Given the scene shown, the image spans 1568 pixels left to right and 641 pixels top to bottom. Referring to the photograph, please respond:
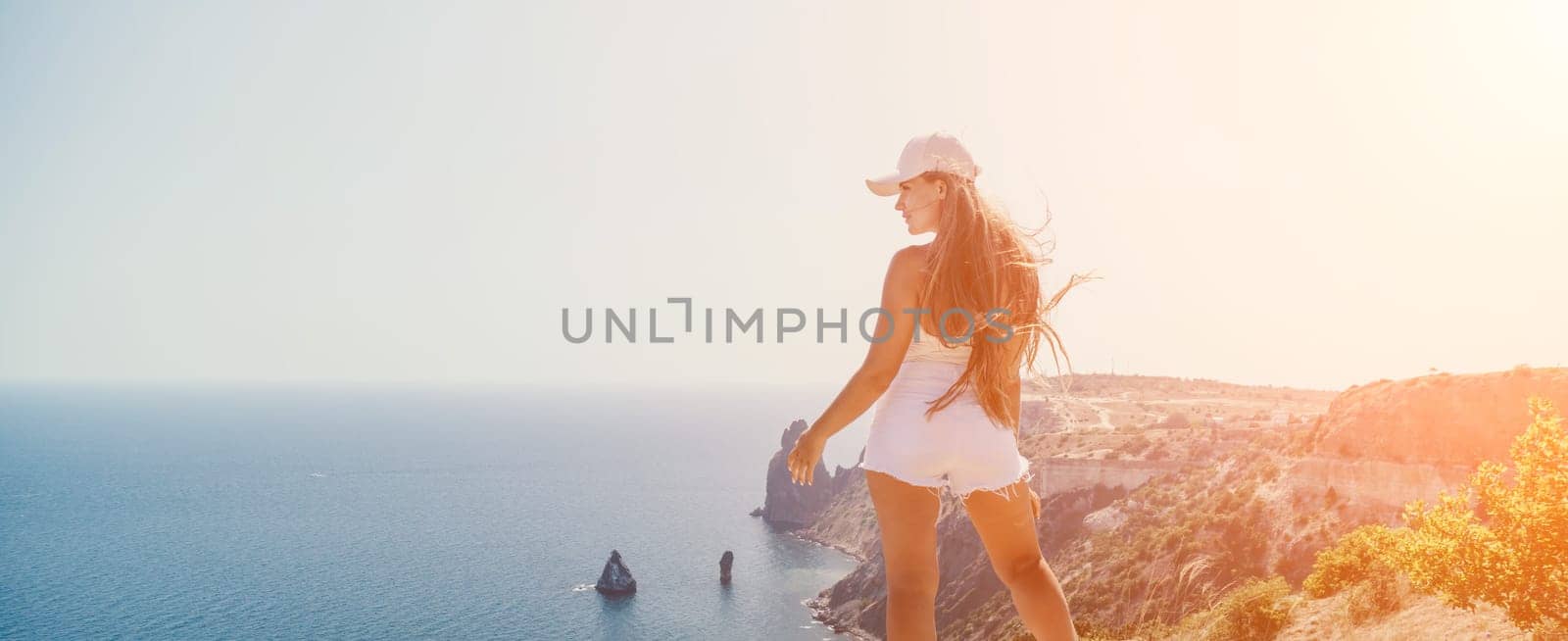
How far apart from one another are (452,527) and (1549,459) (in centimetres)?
11257

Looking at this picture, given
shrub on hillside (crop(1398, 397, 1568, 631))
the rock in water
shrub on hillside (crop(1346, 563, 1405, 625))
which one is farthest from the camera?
the rock in water

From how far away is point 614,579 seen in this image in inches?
3036

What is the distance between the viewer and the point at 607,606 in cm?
7319

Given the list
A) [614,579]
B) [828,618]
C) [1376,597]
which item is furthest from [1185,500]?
[614,579]

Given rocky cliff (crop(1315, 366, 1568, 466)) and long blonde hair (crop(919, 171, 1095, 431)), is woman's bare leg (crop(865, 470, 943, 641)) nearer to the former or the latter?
long blonde hair (crop(919, 171, 1095, 431))

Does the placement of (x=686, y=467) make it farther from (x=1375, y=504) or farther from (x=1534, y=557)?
(x=1534, y=557)

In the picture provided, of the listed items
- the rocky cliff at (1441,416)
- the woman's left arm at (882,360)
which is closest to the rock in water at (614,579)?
the rocky cliff at (1441,416)

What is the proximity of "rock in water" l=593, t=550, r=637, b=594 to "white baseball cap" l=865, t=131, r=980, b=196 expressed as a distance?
79.0 metres

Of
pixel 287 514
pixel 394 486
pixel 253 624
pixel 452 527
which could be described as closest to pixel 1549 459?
pixel 253 624

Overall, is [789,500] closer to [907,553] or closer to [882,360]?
[907,553]

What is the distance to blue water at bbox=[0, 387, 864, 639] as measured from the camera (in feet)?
229

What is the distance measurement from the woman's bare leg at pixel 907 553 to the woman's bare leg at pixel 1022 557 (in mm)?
232

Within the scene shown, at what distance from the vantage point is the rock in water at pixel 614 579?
76.9 m

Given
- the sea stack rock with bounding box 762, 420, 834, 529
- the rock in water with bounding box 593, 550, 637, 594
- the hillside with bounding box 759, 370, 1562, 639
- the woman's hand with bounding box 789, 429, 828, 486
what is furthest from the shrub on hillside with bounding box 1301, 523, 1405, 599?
the sea stack rock with bounding box 762, 420, 834, 529
